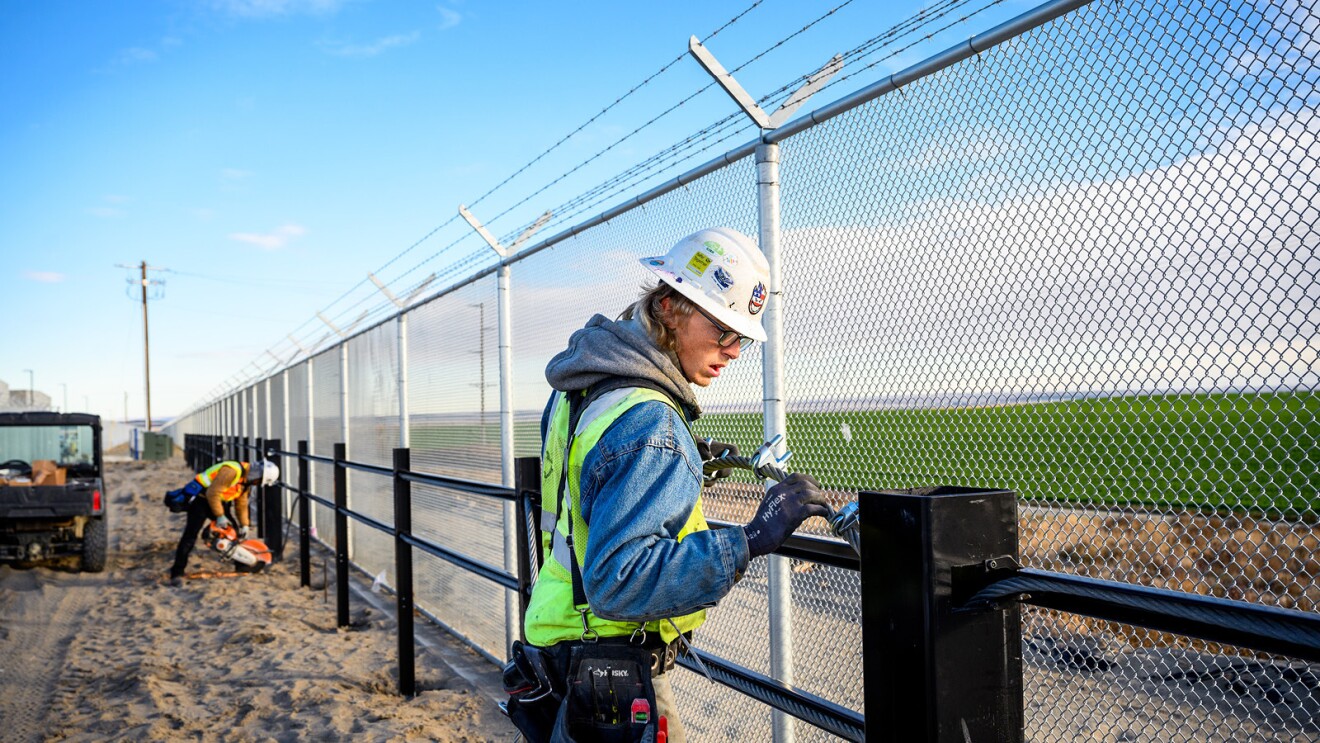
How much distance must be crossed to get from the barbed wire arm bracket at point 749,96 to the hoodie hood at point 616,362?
1462 millimetres

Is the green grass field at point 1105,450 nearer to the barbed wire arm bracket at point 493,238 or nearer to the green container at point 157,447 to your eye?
the barbed wire arm bracket at point 493,238

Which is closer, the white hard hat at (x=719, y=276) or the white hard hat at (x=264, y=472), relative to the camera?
the white hard hat at (x=719, y=276)

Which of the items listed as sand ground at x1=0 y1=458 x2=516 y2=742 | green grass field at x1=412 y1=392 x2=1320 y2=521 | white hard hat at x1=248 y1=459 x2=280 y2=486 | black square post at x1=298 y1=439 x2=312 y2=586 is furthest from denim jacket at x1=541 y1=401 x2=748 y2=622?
white hard hat at x1=248 y1=459 x2=280 y2=486

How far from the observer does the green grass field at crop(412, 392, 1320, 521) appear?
1.87m

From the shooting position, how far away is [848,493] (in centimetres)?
302

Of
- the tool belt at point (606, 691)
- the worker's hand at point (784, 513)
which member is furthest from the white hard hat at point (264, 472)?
the worker's hand at point (784, 513)

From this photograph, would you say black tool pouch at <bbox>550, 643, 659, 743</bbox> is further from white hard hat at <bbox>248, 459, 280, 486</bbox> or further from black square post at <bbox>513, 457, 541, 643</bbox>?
white hard hat at <bbox>248, 459, 280, 486</bbox>

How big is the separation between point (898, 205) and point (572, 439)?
138cm

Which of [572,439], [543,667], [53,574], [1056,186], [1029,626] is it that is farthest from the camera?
[53,574]

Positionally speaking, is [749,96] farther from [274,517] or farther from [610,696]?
[274,517]

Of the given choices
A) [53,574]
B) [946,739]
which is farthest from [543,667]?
[53,574]

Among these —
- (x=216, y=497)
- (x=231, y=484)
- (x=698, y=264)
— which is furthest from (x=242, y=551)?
(x=698, y=264)

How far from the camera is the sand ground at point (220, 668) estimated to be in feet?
16.1

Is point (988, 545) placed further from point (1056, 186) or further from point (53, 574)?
point (53, 574)
